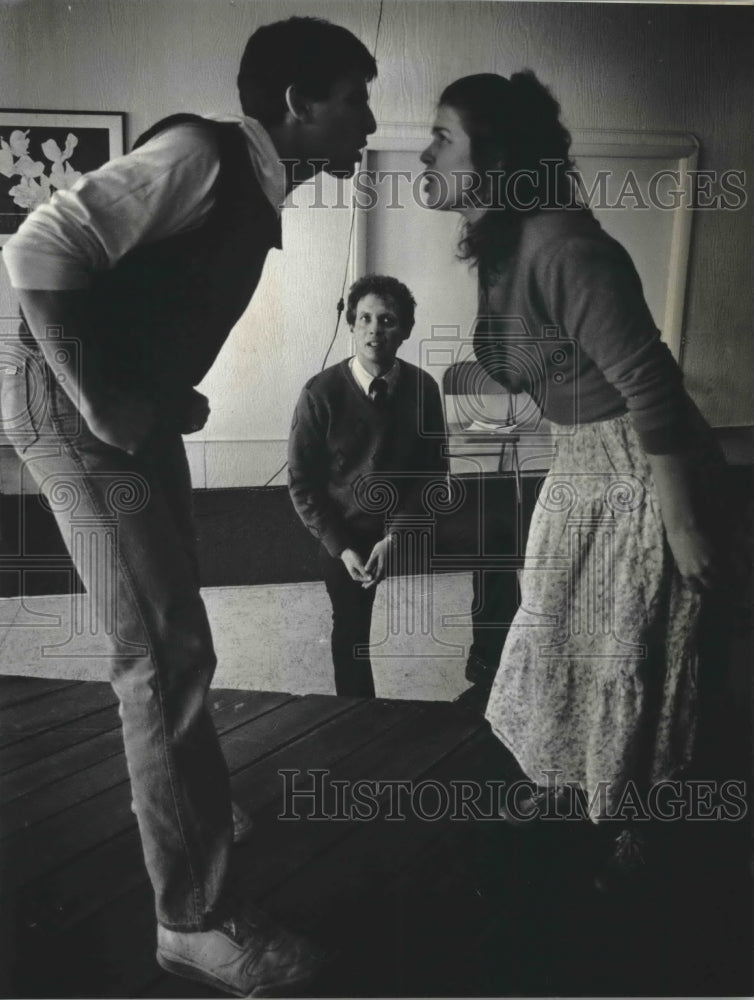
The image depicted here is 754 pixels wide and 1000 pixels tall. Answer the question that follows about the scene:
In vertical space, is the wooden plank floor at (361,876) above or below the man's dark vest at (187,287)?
below

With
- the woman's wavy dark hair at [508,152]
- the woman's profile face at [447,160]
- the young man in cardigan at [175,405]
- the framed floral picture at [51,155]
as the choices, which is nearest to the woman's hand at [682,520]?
the woman's wavy dark hair at [508,152]

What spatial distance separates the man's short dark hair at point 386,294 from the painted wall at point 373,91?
0.09 feet

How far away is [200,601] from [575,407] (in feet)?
2.11

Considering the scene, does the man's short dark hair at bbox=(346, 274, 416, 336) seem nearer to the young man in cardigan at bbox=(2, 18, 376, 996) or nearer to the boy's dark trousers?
the young man in cardigan at bbox=(2, 18, 376, 996)

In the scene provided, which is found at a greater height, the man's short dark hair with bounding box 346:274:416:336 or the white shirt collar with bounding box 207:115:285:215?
the white shirt collar with bounding box 207:115:285:215

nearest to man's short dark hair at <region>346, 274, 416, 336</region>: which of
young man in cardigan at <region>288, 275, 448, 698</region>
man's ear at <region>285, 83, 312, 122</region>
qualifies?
young man in cardigan at <region>288, 275, 448, 698</region>

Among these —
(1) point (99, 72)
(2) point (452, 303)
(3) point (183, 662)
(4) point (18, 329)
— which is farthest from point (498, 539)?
(1) point (99, 72)

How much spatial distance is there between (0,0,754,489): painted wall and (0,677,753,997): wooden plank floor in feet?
1.52

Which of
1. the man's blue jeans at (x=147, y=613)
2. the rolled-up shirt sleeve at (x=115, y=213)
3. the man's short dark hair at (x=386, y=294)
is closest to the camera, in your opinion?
the rolled-up shirt sleeve at (x=115, y=213)

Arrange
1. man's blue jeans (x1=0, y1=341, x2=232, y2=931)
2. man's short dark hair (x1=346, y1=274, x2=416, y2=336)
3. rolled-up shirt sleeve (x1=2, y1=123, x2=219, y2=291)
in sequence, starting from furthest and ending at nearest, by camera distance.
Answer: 1. man's short dark hair (x1=346, y1=274, x2=416, y2=336)
2. man's blue jeans (x1=0, y1=341, x2=232, y2=931)
3. rolled-up shirt sleeve (x1=2, y1=123, x2=219, y2=291)

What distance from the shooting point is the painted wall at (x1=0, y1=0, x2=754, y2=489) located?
4.07 feet

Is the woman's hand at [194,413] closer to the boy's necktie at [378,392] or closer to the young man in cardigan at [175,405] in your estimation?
the young man in cardigan at [175,405]

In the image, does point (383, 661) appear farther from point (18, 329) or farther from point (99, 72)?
point (99, 72)

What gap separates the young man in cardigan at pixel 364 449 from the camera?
1.28 metres
